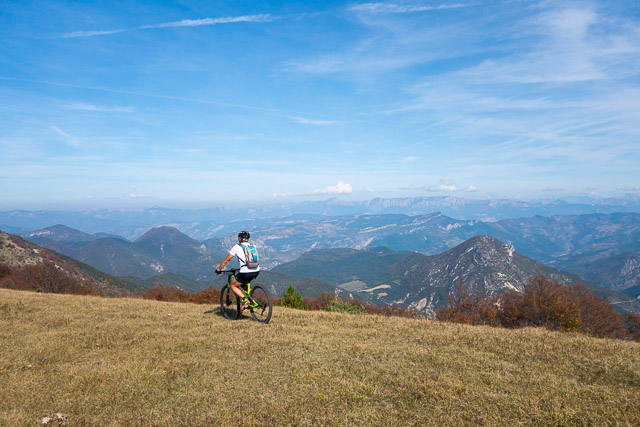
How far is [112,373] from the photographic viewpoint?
7.61 meters

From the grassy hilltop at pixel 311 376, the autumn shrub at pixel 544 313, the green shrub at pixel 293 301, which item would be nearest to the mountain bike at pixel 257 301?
the grassy hilltop at pixel 311 376

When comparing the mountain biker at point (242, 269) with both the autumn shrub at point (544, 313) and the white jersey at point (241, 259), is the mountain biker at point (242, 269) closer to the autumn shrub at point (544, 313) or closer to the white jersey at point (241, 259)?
the white jersey at point (241, 259)

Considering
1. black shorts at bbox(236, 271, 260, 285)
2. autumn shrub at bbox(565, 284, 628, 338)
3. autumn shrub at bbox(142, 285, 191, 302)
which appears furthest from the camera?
autumn shrub at bbox(565, 284, 628, 338)

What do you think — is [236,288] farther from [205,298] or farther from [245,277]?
[205,298]

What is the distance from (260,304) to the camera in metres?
12.4

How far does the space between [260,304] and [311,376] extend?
5.61 meters

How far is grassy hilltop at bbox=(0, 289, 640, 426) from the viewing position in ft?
18.6

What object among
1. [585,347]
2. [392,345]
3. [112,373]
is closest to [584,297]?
[585,347]

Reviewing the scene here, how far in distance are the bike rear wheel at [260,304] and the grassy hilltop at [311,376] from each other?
88cm

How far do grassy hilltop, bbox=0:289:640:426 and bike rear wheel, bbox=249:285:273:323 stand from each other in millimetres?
876

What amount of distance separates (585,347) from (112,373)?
41.4 ft

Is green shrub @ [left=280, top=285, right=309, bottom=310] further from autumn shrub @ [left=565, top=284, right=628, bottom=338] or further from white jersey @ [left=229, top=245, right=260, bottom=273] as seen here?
autumn shrub @ [left=565, top=284, right=628, bottom=338]

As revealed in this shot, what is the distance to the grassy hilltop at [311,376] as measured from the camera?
223 inches

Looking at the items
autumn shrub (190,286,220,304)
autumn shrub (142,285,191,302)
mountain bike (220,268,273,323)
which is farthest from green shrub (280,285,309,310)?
autumn shrub (142,285,191,302)
